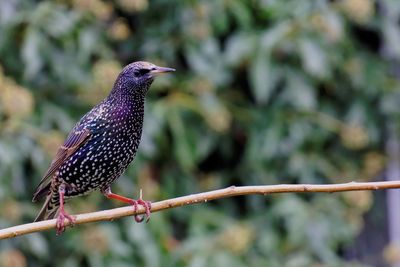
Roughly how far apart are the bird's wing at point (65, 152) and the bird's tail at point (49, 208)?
0.04 meters

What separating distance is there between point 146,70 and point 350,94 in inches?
101

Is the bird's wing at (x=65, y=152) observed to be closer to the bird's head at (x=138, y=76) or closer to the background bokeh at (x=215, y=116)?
the bird's head at (x=138, y=76)

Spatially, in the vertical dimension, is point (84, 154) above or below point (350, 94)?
below

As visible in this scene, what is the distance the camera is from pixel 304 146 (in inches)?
235

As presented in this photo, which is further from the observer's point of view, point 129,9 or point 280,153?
point 280,153

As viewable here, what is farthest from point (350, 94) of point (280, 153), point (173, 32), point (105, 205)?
point (105, 205)

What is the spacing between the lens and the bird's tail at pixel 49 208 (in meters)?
4.31

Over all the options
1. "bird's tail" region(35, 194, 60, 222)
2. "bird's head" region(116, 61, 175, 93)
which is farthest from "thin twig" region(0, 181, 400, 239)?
"bird's tail" region(35, 194, 60, 222)

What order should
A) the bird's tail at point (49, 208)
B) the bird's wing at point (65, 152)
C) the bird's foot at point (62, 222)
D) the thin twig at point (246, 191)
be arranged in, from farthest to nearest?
the bird's tail at point (49, 208) < the bird's wing at point (65, 152) < the bird's foot at point (62, 222) < the thin twig at point (246, 191)

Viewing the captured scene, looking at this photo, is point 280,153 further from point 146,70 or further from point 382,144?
point 146,70

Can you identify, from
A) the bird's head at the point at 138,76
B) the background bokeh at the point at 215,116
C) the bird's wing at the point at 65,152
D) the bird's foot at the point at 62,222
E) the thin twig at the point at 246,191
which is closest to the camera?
the thin twig at the point at 246,191

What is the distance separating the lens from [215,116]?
560 centimetres

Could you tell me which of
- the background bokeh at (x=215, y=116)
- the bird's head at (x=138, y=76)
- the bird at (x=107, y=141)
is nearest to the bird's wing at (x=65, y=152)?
the bird at (x=107, y=141)

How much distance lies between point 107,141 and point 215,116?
1628mm
